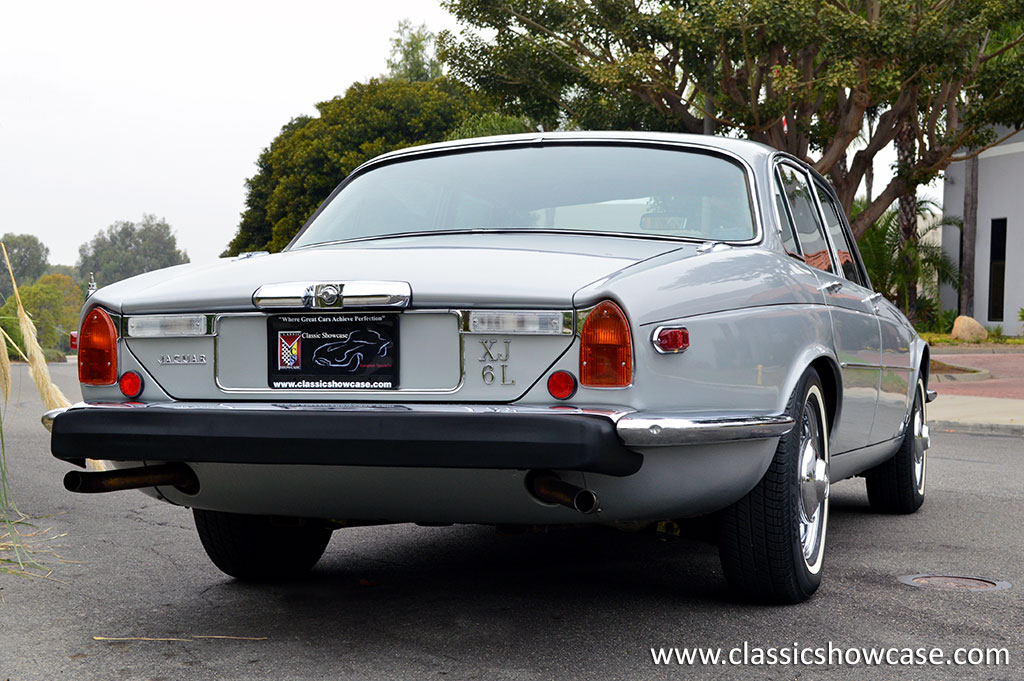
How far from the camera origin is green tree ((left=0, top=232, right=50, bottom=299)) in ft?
15.4

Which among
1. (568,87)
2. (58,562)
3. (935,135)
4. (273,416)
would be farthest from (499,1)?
(273,416)

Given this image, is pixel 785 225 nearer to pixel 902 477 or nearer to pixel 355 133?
pixel 902 477

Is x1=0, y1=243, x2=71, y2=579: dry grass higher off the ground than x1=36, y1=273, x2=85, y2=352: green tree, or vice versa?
x1=36, y1=273, x2=85, y2=352: green tree

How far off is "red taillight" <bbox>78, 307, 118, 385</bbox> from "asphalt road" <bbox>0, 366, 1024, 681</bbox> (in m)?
0.56

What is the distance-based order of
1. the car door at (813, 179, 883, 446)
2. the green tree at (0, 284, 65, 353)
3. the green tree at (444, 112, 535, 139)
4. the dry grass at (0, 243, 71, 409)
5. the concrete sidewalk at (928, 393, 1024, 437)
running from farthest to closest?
the green tree at (444, 112, 535, 139)
the concrete sidewalk at (928, 393, 1024, 437)
the car door at (813, 179, 883, 446)
the green tree at (0, 284, 65, 353)
the dry grass at (0, 243, 71, 409)

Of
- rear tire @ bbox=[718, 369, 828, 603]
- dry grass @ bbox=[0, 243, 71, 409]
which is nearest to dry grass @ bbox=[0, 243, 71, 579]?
dry grass @ bbox=[0, 243, 71, 409]

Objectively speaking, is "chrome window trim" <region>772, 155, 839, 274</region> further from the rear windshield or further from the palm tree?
the palm tree

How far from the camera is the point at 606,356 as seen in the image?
3.39m

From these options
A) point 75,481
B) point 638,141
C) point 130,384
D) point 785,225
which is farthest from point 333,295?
point 785,225

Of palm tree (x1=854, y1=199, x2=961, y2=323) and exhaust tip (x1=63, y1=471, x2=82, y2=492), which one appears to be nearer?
exhaust tip (x1=63, y1=471, x2=82, y2=492)

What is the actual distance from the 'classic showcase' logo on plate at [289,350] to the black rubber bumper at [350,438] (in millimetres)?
188

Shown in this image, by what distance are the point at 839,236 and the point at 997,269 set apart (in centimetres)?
2963

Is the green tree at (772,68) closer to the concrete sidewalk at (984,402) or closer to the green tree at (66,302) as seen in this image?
the concrete sidewalk at (984,402)

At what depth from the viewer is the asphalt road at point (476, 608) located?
3.60 metres
